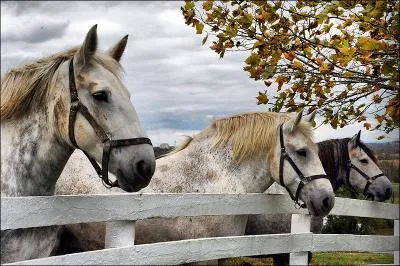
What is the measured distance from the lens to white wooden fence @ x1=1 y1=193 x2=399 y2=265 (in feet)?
11.5

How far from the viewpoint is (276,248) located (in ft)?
17.6

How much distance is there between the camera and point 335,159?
28.7 feet

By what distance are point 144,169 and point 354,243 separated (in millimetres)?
3719

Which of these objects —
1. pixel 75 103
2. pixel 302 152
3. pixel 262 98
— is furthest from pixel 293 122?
pixel 75 103

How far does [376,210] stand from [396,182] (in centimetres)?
816

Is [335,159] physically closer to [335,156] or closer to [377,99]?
[335,156]

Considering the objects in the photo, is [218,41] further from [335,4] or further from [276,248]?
[276,248]

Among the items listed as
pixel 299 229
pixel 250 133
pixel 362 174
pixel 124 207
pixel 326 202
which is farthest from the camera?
pixel 362 174

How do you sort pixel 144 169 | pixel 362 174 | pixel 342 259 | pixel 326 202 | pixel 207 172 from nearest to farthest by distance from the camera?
pixel 144 169 < pixel 326 202 < pixel 207 172 < pixel 342 259 < pixel 362 174

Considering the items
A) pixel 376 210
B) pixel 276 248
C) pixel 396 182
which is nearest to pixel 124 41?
pixel 276 248

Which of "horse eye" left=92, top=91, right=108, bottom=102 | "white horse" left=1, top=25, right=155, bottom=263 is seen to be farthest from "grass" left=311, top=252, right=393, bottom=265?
"horse eye" left=92, top=91, right=108, bottom=102

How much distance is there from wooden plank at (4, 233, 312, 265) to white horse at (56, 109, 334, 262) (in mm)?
477

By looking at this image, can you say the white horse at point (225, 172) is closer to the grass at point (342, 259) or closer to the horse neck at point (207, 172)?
the horse neck at point (207, 172)

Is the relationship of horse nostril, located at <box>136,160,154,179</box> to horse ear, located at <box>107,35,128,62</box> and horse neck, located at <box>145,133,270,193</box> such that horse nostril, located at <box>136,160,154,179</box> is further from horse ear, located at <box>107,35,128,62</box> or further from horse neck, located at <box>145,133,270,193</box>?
→ horse neck, located at <box>145,133,270,193</box>
